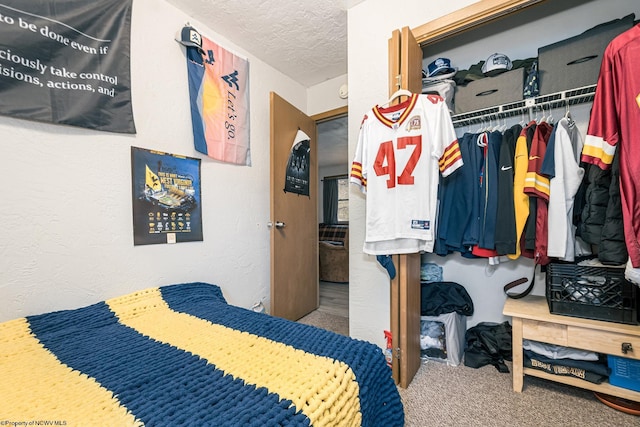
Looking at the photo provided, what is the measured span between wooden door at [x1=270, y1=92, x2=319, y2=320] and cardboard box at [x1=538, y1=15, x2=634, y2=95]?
72.6 inches

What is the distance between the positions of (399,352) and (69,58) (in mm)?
2371

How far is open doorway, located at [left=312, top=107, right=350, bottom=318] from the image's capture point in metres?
3.10

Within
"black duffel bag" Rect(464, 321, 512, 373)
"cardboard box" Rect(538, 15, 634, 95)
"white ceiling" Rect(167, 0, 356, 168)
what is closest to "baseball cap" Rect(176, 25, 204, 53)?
"white ceiling" Rect(167, 0, 356, 168)

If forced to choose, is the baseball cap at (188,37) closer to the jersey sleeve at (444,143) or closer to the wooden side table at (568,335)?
the jersey sleeve at (444,143)

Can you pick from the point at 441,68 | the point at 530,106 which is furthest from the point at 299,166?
the point at 530,106

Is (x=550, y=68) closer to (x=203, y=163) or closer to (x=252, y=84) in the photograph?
(x=252, y=84)

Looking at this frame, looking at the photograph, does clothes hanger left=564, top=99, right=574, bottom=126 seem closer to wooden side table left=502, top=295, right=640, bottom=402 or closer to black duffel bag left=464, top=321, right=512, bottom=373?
wooden side table left=502, top=295, right=640, bottom=402

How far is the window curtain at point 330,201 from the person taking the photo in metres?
6.87

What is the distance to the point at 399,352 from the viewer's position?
154 cm

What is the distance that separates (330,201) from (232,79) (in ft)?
16.2

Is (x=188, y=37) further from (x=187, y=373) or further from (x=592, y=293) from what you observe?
(x=592, y=293)

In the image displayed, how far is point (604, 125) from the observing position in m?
1.25

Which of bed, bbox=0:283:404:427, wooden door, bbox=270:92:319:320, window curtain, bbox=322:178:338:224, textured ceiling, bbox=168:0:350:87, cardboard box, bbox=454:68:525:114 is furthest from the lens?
window curtain, bbox=322:178:338:224

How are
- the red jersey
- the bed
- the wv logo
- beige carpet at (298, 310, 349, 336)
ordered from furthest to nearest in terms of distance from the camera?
beige carpet at (298, 310, 349, 336) < the wv logo < the red jersey < the bed
